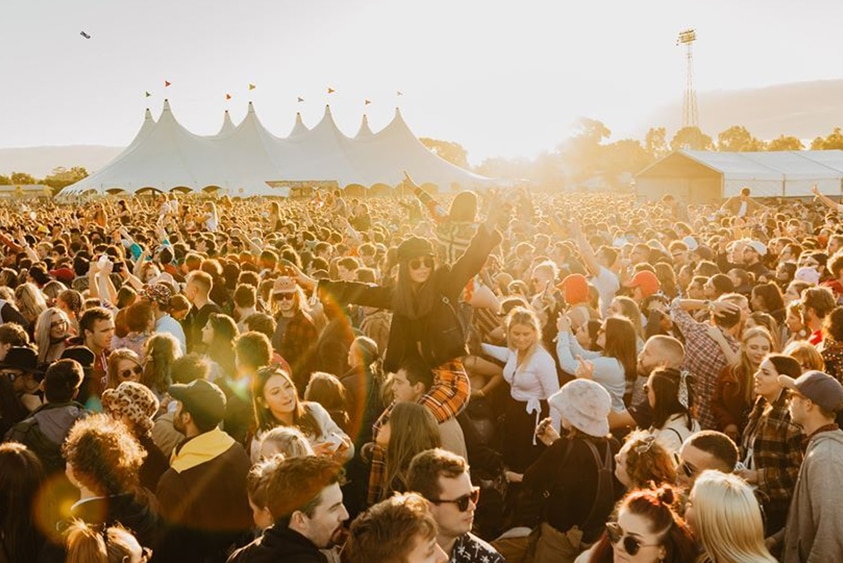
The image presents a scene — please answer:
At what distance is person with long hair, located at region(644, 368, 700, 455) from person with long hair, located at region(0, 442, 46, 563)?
→ 3.20 m

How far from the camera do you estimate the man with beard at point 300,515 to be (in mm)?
2516

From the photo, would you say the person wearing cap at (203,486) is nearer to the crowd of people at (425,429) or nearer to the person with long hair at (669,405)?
the crowd of people at (425,429)

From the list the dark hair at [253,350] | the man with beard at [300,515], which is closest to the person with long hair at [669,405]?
the man with beard at [300,515]

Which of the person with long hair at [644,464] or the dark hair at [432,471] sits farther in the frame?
the person with long hair at [644,464]

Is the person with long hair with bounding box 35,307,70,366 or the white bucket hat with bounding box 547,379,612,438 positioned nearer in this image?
the white bucket hat with bounding box 547,379,612,438

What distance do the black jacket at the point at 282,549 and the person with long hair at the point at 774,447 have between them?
7.46ft

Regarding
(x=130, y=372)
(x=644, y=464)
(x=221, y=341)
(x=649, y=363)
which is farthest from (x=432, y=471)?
(x=221, y=341)

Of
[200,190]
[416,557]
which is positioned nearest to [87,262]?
[416,557]

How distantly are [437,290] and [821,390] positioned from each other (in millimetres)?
1907

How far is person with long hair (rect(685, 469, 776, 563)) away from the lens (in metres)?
2.56

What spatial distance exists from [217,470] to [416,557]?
1483mm

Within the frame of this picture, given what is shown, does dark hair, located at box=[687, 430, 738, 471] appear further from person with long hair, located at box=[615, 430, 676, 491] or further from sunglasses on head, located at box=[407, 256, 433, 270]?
sunglasses on head, located at box=[407, 256, 433, 270]

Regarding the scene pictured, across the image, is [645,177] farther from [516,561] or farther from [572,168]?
[572,168]

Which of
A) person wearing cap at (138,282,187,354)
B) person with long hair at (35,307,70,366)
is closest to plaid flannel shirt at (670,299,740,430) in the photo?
person wearing cap at (138,282,187,354)
